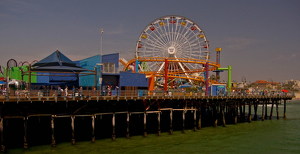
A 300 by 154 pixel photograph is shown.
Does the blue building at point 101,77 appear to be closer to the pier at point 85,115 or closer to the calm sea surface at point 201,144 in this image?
the pier at point 85,115

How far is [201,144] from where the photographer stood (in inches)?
1302

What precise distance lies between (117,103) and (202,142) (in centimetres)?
1069

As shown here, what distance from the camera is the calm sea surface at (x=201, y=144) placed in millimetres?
29578

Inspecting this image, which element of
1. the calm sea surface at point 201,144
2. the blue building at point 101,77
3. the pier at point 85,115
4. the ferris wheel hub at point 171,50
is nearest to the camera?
the calm sea surface at point 201,144

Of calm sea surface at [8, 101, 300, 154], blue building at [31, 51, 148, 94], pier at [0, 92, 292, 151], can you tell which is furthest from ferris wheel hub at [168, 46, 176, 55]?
calm sea surface at [8, 101, 300, 154]

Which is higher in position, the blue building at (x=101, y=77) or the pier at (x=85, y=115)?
the blue building at (x=101, y=77)

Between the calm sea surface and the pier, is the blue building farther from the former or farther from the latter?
the calm sea surface

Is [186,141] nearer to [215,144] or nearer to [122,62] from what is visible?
[215,144]

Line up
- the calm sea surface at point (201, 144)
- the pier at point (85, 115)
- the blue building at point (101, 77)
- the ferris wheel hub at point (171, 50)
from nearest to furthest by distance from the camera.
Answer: the calm sea surface at point (201, 144) → the pier at point (85, 115) → the blue building at point (101, 77) → the ferris wheel hub at point (171, 50)

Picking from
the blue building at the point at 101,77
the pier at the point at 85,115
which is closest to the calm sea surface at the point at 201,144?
the pier at the point at 85,115

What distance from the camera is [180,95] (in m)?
41.4

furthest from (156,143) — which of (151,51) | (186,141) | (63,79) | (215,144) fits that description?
(151,51)

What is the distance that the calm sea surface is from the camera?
97.0 feet

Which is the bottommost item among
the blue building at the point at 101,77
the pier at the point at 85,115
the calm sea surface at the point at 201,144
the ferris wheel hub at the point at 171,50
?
the calm sea surface at the point at 201,144
